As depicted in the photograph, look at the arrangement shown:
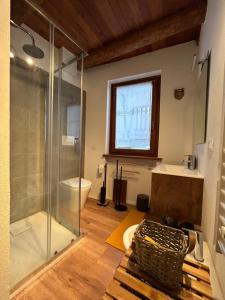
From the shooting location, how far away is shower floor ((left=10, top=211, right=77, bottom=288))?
1.27 metres

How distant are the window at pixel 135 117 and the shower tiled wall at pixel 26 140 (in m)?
1.28

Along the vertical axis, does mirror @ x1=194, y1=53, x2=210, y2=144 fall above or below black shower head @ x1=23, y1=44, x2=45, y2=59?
below

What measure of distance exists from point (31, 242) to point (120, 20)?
9.23 ft

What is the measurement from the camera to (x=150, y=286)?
2.41 feet

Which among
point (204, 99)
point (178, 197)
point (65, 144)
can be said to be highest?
point (204, 99)

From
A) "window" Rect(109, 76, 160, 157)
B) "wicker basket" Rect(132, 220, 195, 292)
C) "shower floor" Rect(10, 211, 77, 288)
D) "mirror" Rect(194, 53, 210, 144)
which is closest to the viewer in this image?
"wicker basket" Rect(132, 220, 195, 292)

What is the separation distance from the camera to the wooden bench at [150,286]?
69cm

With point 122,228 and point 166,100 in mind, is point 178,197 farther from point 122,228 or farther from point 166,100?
point 166,100

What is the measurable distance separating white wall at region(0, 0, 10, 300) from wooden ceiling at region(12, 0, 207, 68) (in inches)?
65.3

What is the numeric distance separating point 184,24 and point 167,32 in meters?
0.20

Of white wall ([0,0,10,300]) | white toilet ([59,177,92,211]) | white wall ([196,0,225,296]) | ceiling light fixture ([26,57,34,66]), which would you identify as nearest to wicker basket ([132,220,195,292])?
white wall ([196,0,225,296])

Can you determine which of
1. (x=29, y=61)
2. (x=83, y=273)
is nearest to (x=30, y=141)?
(x=29, y=61)

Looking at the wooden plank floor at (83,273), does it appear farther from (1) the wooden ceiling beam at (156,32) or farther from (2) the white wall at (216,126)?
(1) the wooden ceiling beam at (156,32)

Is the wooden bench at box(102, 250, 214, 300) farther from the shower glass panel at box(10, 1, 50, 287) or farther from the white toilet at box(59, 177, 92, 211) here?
the white toilet at box(59, 177, 92, 211)
